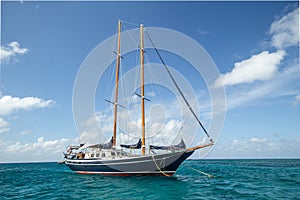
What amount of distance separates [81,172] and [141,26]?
27.7 meters

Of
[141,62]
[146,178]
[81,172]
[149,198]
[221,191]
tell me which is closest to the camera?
[149,198]

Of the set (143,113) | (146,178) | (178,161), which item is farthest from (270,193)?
(143,113)

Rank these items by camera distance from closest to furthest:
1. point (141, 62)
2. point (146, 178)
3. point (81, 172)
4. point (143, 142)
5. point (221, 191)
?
1. point (221, 191)
2. point (146, 178)
3. point (143, 142)
4. point (141, 62)
5. point (81, 172)

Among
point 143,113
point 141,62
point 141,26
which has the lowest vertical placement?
point 143,113

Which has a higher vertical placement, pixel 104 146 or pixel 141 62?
pixel 141 62

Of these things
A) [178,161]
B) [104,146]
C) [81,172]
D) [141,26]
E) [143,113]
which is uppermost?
[141,26]

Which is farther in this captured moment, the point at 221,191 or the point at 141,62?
the point at 141,62

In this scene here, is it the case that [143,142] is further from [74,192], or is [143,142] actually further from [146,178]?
[74,192]

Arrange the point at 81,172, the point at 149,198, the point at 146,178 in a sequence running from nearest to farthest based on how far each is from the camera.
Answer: the point at 149,198, the point at 146,178, the point at 81,172

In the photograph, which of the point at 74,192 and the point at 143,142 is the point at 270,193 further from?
the point at 74,192

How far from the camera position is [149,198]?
1761 centimetres

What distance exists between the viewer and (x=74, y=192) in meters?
20.9

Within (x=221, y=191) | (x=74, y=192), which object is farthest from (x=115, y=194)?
(x=221, y=191)

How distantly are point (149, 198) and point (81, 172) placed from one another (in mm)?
22594
